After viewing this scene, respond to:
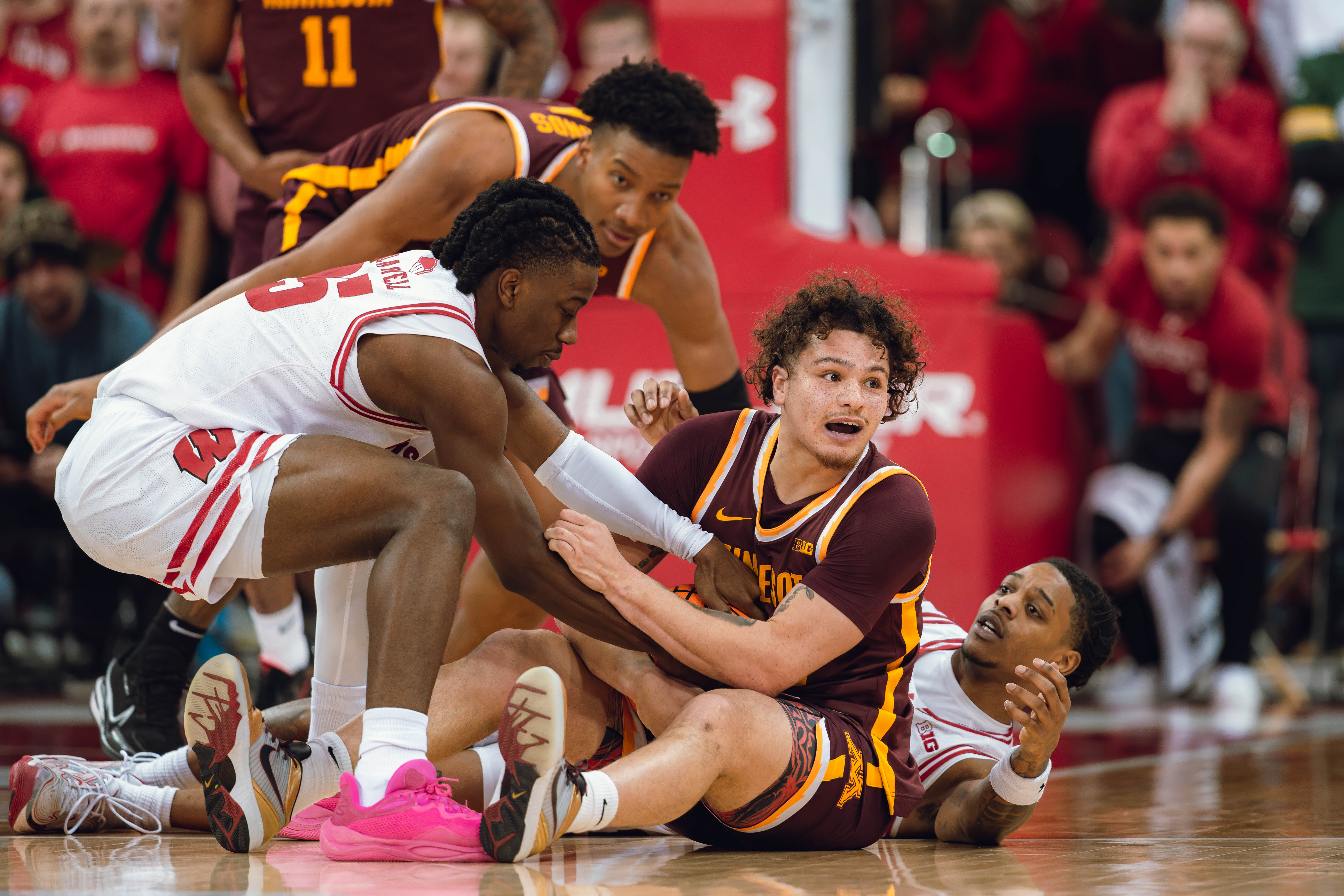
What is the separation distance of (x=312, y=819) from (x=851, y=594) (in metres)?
1.07

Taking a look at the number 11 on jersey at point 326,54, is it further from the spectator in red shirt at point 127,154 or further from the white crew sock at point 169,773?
the spectator in red shirt at point 127,154

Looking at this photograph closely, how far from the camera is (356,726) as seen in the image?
3.04 meters

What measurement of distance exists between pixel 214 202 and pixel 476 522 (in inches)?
161

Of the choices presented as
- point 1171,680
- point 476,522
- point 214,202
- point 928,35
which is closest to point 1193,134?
point 928,35

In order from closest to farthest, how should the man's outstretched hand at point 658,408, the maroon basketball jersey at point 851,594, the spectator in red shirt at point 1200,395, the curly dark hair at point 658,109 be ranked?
the maroon basketball jersey at point 851,594 < the man's outstretched hand at point 658,408 < the curly dark hair at point 658,109 < the spectator in red shirt at point 1200,395

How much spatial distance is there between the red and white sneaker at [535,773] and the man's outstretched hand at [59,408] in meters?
1.17

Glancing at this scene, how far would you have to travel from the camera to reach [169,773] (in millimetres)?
3146

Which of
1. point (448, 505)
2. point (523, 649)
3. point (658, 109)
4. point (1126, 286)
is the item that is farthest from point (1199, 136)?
point (448, 505)

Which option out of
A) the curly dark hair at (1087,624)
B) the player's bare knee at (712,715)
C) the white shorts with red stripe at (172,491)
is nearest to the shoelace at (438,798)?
the player's bare knee at (712,715)

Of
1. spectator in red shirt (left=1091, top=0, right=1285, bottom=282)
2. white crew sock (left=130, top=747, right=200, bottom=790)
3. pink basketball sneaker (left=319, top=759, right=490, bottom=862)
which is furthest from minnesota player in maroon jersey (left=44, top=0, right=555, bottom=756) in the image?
spectator in red shirt (left=1091, top=0, right=1285, bottom=282)

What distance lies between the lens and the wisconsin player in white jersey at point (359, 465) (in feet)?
8.64

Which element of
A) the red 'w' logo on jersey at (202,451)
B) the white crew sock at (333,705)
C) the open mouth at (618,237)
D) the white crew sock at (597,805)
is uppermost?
the open mouth at (618,237)

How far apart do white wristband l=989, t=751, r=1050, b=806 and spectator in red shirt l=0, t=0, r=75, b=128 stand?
20.3 ft

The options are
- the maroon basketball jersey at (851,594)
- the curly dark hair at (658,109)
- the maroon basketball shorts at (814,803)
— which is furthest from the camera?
the curly dark hair at (658,109)
